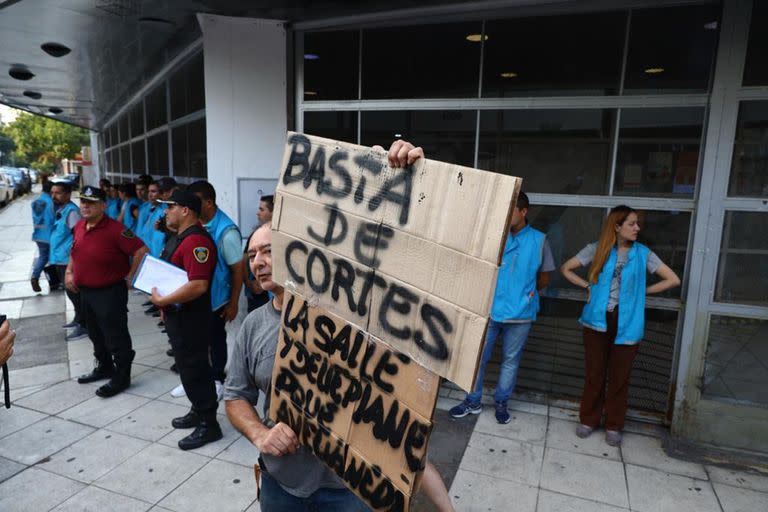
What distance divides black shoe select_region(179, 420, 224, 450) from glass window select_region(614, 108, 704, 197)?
12.8 feet

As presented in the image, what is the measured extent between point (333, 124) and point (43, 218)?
610 centimetres

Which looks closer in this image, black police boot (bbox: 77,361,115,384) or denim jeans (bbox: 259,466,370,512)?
denim jeans (bbox: 259,466,370,512)

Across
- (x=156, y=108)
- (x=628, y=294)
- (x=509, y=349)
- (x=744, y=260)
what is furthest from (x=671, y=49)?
(x=156, y=108)

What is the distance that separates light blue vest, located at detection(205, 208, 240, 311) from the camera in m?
4.30

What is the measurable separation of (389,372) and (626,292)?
2.98 meters

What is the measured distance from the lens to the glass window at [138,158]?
11875mm

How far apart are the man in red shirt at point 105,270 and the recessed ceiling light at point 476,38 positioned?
3670mm

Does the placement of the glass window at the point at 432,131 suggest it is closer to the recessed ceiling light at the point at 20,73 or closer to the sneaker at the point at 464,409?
the sneaker at the point at 464,409

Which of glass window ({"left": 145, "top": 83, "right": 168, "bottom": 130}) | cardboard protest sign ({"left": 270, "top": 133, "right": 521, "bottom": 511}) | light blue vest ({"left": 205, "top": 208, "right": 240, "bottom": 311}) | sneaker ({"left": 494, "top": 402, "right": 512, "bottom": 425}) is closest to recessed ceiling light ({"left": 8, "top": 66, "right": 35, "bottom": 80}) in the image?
glass window ({"left": 145, "top": 83, "right": 168, "bottom": 130})

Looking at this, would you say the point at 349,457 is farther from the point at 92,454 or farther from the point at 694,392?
→ the point at 694,392

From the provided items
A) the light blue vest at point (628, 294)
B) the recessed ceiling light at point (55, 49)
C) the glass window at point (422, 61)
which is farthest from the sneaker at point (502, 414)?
the recessed ceiling light at point (55, 49)

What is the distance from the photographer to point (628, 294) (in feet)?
12.4

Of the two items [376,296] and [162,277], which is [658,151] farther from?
[162,277]

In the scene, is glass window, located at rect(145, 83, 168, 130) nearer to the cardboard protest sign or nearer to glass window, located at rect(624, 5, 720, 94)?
glass window, located at rect(624, 5, 720, 94)
